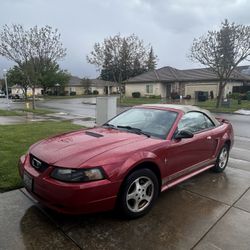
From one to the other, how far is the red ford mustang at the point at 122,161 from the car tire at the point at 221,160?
1.24ft

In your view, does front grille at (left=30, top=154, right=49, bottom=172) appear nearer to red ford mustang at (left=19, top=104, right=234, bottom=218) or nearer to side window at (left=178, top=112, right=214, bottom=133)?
red ford mustang at (left=19, top=104, right=234, bottom=218)

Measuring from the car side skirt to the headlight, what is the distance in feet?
3.89

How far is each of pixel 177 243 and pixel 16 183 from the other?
2.74m

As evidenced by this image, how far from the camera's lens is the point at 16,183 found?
413cm

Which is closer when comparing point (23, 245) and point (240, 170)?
point (23, 245)

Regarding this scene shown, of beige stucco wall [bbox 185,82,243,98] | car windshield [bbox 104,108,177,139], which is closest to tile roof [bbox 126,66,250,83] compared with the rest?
beige stucco wall [bbox 185,82,243,98]

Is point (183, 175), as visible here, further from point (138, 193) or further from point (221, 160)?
point (221, 160)

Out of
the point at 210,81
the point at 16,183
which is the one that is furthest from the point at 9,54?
the point at 210,81

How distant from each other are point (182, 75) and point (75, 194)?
41000 mm

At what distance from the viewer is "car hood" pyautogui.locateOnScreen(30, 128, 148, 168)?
2910 millimetres

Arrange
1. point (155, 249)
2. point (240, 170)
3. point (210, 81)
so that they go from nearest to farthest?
point (155, 249) → point (240, 170) → point (210, 81)

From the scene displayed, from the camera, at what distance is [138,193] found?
3.23m

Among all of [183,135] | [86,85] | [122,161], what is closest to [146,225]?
[122,161]

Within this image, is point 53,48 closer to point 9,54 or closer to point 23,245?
point 9,54
